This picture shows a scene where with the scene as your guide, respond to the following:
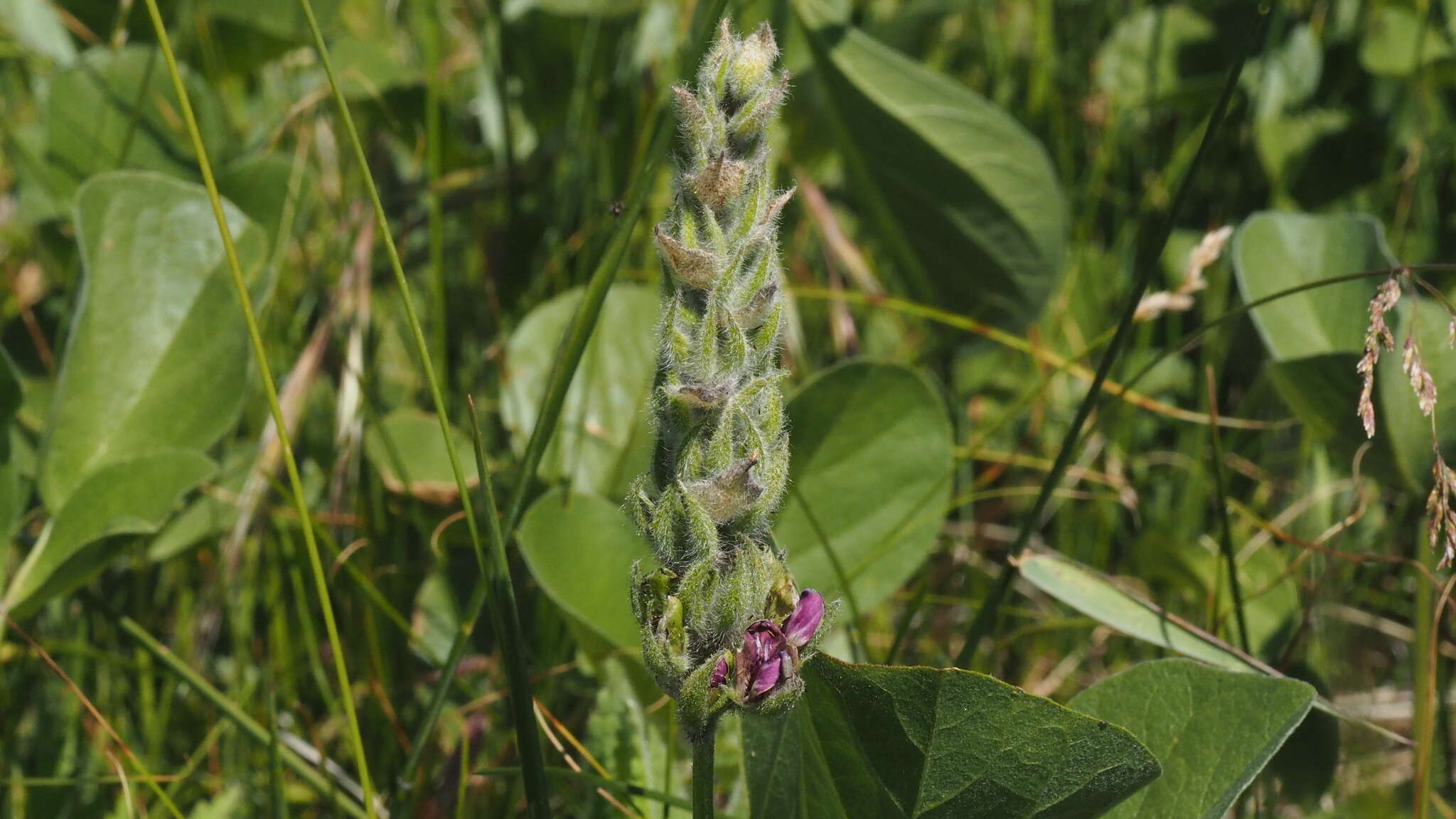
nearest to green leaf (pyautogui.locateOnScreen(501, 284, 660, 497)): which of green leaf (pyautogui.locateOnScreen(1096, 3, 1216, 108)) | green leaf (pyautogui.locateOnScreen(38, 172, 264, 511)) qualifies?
green leaf (pyautogui.locateOnScreen(38, 172, 264, 511))

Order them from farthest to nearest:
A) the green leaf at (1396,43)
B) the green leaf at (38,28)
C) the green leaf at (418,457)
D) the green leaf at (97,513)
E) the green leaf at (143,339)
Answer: the green leaf at (1396,43) → the green leaf at (38,28) → the green leaf at (418,457) → the green leaf at (143,339) → the green leaf at (97,513)

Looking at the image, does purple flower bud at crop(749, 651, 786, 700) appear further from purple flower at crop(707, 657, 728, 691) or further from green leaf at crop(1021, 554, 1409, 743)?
green leaf at crop(1021, 554, 1409, 743)

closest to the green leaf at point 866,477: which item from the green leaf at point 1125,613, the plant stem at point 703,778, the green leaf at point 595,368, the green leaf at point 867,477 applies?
the green leaf at point 867,477

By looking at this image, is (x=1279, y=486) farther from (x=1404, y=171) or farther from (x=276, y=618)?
(x=276, y=618)

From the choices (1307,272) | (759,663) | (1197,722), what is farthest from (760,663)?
(1307,272)

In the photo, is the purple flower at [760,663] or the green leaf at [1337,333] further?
the green leaf at [1337,333]

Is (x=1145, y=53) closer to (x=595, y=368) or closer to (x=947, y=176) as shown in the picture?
(x=947, y=176)

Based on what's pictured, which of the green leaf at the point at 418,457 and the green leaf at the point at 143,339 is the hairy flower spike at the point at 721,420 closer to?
the green leaf at the point at 143,339

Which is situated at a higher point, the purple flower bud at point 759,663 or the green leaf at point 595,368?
the purple flower bud at point 759,663
